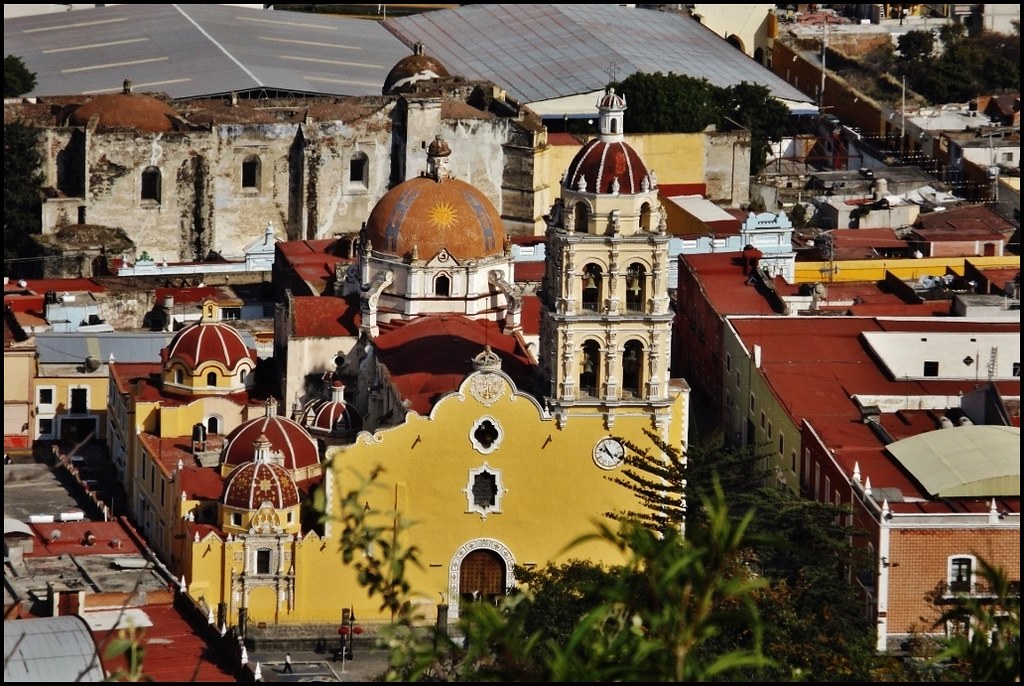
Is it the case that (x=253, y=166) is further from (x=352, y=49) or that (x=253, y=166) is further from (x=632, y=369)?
(x=632, y=369)

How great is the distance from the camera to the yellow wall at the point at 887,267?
96.4 metres

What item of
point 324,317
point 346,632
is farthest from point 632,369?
point 324,317

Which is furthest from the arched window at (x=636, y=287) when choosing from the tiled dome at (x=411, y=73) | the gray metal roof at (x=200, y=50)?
the gray metal roof at (x=200, y=50)

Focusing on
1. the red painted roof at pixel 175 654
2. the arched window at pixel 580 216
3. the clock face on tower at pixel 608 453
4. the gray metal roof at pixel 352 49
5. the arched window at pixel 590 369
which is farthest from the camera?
the gray metal roof at pixel 352 49

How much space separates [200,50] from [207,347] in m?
43.3

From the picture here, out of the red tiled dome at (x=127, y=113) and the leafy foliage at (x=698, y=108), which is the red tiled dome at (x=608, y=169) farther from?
the leafy foliage at (x=698, y=108)

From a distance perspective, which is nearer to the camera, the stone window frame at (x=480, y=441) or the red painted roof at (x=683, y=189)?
the stone window frame at (x=480, y=441)

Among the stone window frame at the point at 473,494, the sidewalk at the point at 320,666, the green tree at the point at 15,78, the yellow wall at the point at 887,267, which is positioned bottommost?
the sidewalk at the point at 320,666

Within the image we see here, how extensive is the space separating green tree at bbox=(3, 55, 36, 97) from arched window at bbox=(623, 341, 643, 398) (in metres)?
46.5

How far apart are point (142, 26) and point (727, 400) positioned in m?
51.2

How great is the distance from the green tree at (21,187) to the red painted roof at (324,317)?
909 inches

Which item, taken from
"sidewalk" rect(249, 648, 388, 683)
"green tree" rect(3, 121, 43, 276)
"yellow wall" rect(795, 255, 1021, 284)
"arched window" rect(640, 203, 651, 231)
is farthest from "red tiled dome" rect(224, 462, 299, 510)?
"green tree" rect(3, 121, 43, 276)

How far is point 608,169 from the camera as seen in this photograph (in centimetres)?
→ 7075

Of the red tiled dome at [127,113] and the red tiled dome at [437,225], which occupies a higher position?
the red tiled dome at [127,113]
